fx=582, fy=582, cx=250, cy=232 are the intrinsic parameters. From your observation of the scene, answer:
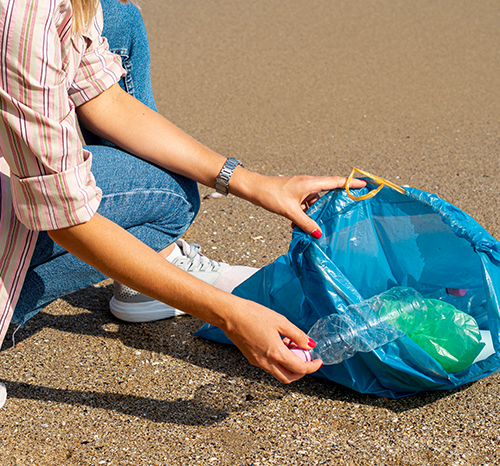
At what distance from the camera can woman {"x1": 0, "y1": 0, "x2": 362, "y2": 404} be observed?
1.11m

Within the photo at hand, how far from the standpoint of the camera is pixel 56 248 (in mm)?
1476

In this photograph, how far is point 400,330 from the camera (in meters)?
1.51

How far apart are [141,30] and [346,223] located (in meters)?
0.89

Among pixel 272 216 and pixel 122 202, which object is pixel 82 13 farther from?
pixel 272 216

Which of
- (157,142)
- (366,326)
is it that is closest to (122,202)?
(157,142)

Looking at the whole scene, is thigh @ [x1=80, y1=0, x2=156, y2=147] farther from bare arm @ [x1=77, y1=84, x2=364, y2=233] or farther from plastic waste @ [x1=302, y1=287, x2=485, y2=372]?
plastic waste @ [x1=302, y1=287, x2=485, y2=372]

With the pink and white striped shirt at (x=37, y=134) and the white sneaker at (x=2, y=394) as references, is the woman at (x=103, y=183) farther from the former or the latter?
the white sneaker at (x=2, y=394)

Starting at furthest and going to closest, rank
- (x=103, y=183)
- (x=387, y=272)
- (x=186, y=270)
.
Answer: (x=186, y=270) < (x=387, y=272) < (x=103, y=183)

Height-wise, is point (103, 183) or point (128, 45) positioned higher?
point (128, 45)

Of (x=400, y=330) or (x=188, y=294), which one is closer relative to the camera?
(x=188, y=294)

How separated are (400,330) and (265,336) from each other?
48cm

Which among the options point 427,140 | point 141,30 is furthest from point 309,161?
point 141,30

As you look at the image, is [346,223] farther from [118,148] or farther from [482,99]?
[482,99]

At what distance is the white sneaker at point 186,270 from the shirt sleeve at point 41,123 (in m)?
0.65
